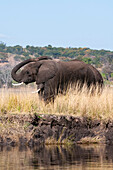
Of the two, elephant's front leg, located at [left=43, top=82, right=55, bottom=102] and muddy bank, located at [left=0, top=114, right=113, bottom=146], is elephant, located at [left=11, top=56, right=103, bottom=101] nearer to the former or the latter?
elephant's front leg, located at [left=43, top=82, right=55, bottom=102]

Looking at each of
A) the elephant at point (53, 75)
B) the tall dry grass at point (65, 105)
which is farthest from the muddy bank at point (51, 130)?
the elephant at point (53, 75)

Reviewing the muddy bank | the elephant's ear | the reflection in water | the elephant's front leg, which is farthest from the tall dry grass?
the reflection in water

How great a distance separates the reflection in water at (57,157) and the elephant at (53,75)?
13.5 ft

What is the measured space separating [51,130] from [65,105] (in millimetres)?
1497

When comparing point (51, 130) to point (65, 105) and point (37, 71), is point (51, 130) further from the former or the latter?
point (37, 71)

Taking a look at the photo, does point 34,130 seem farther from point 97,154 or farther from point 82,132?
point 97,154

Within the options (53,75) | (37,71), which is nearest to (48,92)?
(53,75)

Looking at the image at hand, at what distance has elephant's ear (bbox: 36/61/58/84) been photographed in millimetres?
18234

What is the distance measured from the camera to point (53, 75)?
1825 centimetres

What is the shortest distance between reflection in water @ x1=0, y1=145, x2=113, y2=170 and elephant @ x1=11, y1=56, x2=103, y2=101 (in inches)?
162

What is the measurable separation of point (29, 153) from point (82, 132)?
339 centimetres

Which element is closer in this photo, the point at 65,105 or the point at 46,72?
the point at 65,105

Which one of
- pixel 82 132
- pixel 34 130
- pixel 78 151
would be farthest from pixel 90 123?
pixel 78 151

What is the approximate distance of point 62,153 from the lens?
1252 cm
